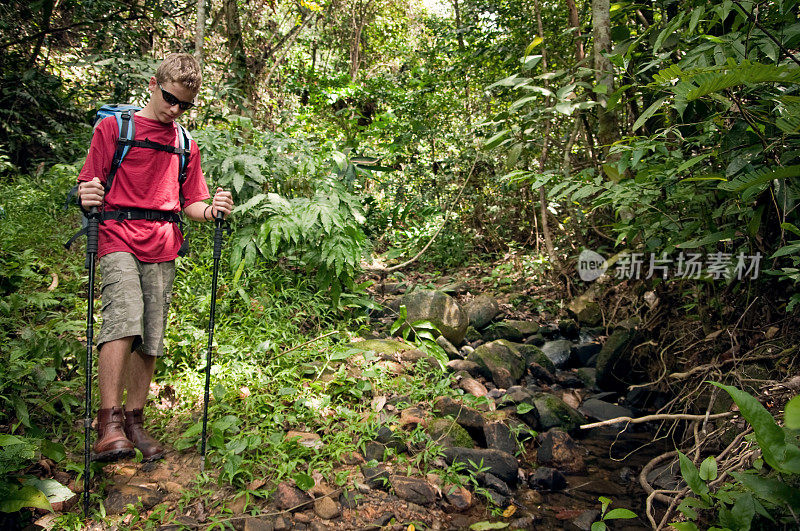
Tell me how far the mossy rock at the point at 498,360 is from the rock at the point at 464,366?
0.06 m

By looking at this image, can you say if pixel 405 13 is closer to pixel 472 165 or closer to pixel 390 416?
pixel 472 165

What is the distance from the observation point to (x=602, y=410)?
14.1 feet

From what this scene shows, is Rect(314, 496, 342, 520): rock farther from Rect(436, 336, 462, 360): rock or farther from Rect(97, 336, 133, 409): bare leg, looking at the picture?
Rect(436, 336, 462, 360): rock

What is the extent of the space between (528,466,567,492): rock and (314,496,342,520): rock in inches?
51.7

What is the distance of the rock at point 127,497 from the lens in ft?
8.11

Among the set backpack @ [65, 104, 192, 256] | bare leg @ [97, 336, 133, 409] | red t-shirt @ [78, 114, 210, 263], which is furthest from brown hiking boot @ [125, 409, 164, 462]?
backpack @ [65, 104, 192, 256]

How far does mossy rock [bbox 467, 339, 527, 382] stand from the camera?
4.76 m

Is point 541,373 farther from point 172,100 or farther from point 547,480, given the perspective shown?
point 172,100

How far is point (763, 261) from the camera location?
121 inches

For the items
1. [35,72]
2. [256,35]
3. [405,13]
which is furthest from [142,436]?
[405,13]

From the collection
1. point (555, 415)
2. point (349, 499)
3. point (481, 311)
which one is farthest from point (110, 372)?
point (481, 311)

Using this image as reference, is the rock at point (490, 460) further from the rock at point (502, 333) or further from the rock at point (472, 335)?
the rock at point (502, 333)

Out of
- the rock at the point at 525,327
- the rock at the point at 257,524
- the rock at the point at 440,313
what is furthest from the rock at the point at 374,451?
the rock at the point at 525,327

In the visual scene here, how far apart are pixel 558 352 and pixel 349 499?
3438mm
